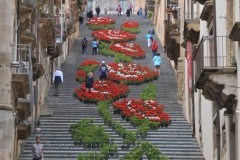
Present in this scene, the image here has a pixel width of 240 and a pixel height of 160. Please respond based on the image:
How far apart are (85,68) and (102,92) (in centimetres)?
590

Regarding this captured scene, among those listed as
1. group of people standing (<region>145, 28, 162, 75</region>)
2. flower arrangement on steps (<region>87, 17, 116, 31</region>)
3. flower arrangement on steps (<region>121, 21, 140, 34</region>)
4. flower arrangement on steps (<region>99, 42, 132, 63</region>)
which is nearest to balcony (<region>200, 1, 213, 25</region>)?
group of people standing (<region>145, 28, 162, 75</region>)

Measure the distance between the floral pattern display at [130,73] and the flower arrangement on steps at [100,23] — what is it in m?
14.9

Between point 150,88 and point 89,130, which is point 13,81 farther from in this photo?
point 150,88

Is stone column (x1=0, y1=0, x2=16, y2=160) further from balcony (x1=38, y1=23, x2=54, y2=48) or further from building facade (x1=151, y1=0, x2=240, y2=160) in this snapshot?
balcony (x1=38, y1=23, x2=54, y2=48)

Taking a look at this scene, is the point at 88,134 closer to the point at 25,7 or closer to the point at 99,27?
the point at 25,7

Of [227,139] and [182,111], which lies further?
[182,111]

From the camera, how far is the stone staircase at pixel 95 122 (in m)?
32.4

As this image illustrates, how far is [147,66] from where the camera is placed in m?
47.5

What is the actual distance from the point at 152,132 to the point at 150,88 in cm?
633

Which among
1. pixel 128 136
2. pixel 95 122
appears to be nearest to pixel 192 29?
pixel 128 136

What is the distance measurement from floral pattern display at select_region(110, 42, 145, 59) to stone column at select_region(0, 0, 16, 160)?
2516 cm

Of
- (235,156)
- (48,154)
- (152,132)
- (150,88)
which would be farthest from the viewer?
(150,88)

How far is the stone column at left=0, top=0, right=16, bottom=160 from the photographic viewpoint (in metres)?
24.3

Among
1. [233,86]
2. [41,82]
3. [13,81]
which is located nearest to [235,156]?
[233,86]
